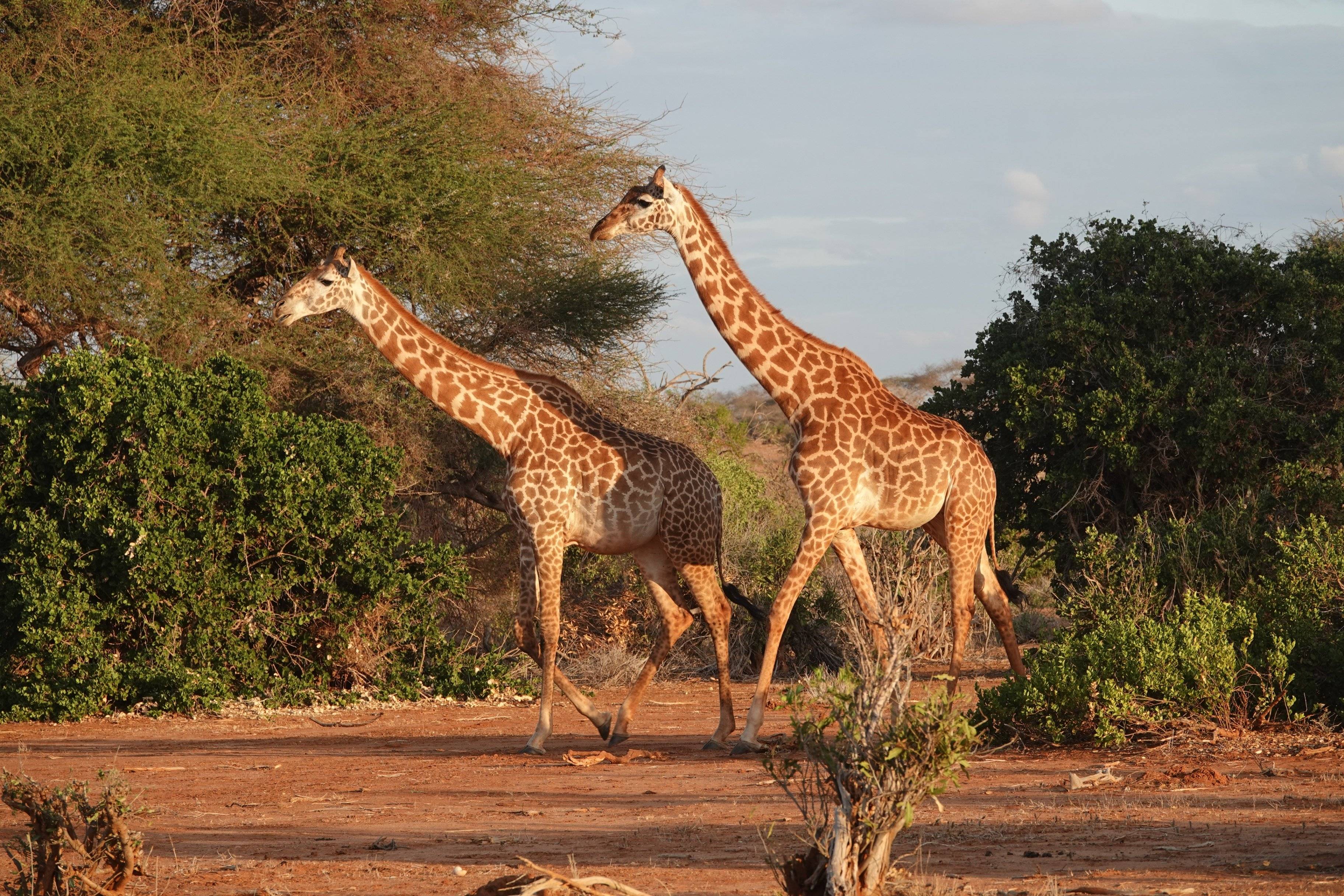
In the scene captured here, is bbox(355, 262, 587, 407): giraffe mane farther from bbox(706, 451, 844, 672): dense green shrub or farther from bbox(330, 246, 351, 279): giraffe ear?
bbox(706, 451, 844, 672): dense green shrub

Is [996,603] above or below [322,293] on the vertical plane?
below

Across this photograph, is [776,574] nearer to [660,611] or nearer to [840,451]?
[660,611]

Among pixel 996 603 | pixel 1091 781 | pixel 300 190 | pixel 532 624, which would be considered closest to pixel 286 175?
pixel 300 190

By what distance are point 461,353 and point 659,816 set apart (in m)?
4.35

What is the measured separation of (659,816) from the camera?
6586mm

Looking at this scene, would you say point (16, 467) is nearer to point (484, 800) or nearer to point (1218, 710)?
point (484, 800)

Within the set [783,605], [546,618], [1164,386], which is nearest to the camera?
[783,605]

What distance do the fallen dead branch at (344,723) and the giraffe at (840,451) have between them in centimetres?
371

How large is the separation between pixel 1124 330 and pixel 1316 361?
1.83 metres

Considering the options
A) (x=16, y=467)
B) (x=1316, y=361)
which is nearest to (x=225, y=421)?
(x=16, y=467)

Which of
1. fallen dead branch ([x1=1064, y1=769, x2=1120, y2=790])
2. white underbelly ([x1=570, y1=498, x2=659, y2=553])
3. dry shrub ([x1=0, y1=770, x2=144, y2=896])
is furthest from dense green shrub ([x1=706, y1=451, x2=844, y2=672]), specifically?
dry shrub ([x1=0, y1=770, x2=144, y2=896])

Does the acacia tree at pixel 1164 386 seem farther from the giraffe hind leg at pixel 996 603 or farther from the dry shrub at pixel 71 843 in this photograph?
the dry shrub at pixel 71 843

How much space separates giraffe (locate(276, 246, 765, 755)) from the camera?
9367mm

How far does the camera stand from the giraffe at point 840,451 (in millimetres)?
8930
